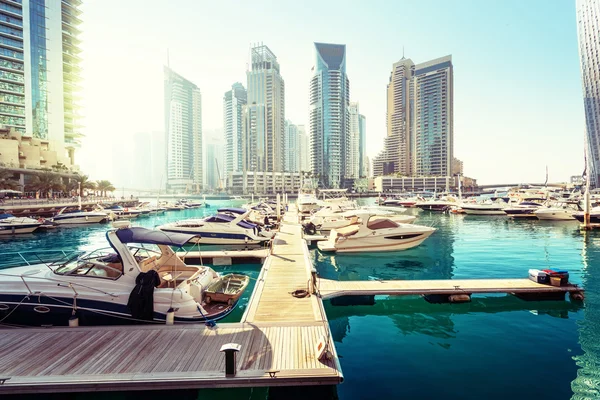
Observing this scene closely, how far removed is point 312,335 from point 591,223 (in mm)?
48549

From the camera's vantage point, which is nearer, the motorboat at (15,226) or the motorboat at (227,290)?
the motorboat at (227,290)

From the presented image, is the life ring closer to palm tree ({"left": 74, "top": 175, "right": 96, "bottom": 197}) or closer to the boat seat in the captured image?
the boat seat

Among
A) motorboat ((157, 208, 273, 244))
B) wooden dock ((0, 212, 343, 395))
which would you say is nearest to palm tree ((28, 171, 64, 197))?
motorboat ((157, 208, 273, 244))

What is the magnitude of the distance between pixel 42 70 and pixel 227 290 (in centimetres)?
12439

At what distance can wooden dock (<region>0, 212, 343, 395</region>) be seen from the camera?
693 cm

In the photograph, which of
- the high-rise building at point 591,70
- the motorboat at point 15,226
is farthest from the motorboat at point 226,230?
the high-rise building at point 591,70

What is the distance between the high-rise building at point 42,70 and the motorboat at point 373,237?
104555mm

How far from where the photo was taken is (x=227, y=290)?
13.4 metres

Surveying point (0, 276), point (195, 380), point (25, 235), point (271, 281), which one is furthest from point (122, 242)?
point (25, 235)

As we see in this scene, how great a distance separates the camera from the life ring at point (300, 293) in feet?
41.1

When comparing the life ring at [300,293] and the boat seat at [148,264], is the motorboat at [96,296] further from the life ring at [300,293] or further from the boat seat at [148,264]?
the life ring at [300,293]

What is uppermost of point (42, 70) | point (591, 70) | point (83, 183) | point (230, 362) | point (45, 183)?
point (591, 70)

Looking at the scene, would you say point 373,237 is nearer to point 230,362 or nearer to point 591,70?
point 230,362

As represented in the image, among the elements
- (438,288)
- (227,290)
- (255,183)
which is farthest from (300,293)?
(255,183)
